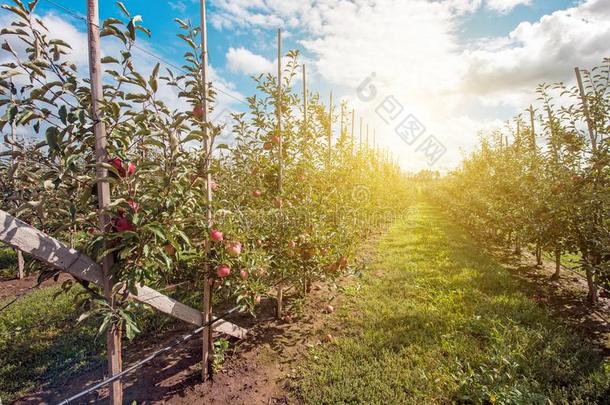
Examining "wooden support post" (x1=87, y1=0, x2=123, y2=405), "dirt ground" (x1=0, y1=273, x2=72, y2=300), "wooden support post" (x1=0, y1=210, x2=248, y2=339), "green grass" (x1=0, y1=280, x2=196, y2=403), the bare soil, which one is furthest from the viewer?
"dirt ground" (x1=0, y1=273, x2=72, y2=300)

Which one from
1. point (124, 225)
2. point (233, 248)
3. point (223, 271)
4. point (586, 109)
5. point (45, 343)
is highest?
point (586, 109)

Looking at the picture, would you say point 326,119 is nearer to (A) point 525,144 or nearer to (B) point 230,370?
(B) point 230,370

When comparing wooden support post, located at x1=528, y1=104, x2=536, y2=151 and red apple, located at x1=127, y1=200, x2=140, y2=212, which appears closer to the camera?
red apple, located at x1=127, y1=200, x2=140, y2=212

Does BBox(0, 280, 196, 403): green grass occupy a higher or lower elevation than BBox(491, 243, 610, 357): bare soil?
lower

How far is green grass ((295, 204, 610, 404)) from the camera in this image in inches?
121

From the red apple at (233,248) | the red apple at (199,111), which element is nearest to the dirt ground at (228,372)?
the red apple at (233,248)

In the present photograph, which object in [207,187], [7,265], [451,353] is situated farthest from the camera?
[7,265]

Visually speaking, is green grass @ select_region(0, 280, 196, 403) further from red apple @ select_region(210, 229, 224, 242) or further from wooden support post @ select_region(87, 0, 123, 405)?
red apple @ select_region(210, 229, 224, 242)

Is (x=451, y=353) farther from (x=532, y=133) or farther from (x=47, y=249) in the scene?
(x=532, y=133)

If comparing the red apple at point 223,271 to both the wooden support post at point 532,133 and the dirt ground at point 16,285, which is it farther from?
the wooden support post at point 532,133

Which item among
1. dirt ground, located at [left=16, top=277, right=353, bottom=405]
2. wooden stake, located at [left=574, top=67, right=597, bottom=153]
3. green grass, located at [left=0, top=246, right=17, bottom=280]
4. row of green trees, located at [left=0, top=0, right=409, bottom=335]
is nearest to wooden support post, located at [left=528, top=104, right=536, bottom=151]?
wooden stake, located at [left=574, top=67, right=597, bottom=153]

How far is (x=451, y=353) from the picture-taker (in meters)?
3.77

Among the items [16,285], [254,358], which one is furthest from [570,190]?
[16,285]

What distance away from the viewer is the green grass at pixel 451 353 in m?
3.09
